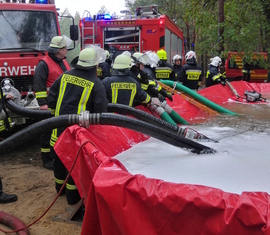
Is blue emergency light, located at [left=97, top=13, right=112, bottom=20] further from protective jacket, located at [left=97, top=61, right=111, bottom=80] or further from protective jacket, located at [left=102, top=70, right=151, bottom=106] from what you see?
protective jacket, located at [left=102, top=70, right=151, bottom=106]

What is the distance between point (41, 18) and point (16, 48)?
814 millimetres

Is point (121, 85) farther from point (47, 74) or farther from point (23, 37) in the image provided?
point (23, 37)

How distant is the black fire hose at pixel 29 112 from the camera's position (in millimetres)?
4537

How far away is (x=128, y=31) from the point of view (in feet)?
38.8

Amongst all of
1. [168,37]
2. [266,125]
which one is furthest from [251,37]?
[266,125]

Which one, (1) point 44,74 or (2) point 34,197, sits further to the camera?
(1) point 44,74

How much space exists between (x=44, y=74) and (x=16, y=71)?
1015 mm

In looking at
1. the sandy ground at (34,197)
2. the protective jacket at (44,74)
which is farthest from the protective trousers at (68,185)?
→ the protective jacket at (44,74)

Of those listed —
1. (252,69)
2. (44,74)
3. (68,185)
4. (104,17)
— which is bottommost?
(68,185)

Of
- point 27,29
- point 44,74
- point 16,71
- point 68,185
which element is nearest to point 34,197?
point 68,185

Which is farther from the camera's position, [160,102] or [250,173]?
[160,102]

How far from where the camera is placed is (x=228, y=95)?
33.8ft

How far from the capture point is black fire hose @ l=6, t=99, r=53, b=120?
4537 mm

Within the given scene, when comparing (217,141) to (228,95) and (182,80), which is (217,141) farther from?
(228,95)
